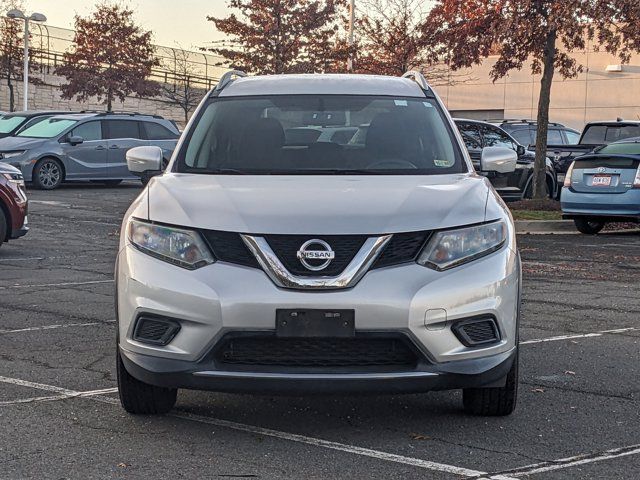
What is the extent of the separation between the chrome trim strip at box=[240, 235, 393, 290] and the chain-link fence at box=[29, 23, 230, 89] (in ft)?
151

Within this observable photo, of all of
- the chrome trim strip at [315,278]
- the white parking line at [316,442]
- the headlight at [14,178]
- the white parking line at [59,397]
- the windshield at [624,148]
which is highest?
the chrome trim strip at [315,278]

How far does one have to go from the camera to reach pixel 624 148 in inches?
704

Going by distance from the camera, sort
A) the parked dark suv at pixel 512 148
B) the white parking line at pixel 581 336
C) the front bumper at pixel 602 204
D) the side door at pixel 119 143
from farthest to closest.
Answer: the side door at pixel 119 143 → the parked dark suv at pixel 512 148 → the front bumper at pixel 602 204 → the white parking line at pixel 581 336

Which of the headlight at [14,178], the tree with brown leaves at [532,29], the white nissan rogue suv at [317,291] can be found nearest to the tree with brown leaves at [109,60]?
the tree with brown leaves at [532,29]

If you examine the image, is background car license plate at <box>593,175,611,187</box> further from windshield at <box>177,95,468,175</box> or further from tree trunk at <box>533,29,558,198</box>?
windshield at <box>177,95,468,175</box>

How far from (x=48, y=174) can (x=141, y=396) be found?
19553 mm

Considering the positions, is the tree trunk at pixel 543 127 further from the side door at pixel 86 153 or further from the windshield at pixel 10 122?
the windshield at pixel 10 122

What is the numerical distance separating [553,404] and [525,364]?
3.62 feet

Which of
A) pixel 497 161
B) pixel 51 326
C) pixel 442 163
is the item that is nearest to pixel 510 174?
pixel 51 326

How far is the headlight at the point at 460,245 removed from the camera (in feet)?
17.3

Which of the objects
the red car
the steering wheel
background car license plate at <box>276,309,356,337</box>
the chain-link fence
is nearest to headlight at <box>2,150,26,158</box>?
the red car

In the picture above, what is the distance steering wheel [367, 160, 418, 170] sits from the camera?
6.36 metres

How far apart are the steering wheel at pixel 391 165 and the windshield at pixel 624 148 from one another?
11.8 metres

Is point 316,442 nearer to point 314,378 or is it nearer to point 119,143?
point 314,378
